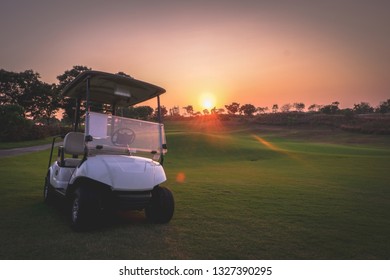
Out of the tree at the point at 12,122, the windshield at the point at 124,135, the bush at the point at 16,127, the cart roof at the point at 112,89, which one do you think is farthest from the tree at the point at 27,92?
the windshield at the point at 124,135

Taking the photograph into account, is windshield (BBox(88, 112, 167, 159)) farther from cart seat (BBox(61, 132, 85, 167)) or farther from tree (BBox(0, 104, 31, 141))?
tree (BBox(0, 104, 31, 141))

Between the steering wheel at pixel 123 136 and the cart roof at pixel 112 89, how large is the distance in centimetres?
102

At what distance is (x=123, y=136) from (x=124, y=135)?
31 mm

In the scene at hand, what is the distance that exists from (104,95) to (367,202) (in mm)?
7716

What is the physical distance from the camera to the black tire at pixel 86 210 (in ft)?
17.9

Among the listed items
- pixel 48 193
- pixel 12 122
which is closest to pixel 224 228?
pixel 48 193

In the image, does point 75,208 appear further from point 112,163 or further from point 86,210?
point 112,163

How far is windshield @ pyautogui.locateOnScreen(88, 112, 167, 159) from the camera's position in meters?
6.03

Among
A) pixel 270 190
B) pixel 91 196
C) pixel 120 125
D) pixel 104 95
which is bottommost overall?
pixel 270 190

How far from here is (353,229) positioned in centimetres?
614

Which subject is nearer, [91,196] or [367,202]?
[91,196]

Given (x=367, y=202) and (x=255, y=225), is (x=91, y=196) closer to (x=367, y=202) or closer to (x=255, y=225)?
(x=255, y=225)

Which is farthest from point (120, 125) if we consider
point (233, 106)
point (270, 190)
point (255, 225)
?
point (233, 106)

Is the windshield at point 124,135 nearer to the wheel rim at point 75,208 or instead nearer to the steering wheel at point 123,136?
the steering wheel at point 123,136
